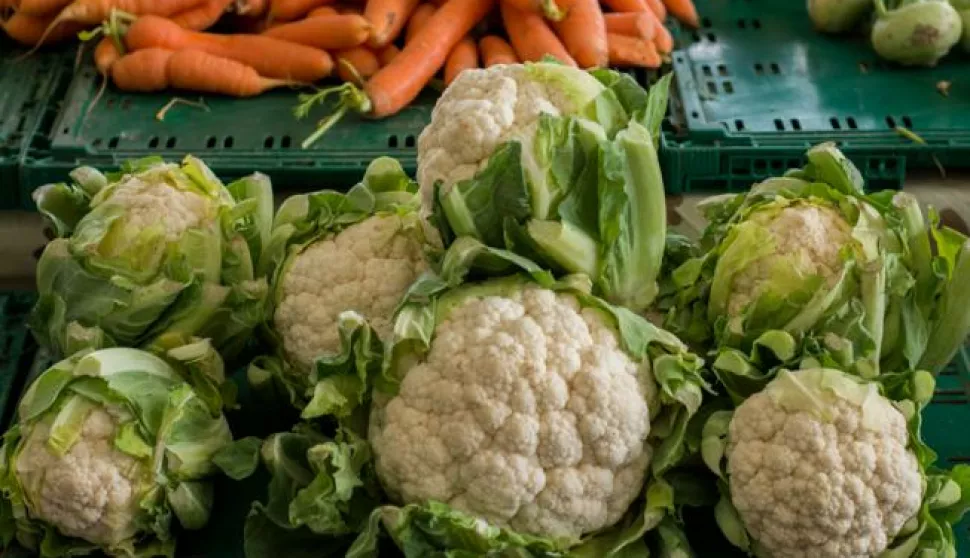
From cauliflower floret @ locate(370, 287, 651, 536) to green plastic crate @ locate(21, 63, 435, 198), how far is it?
0.86m

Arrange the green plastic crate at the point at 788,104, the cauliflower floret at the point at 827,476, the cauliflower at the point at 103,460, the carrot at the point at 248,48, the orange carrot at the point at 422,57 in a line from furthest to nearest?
the carrot at the point at 248,48, the orange carrot at the point at 422,57, the green plastic crate at the point at 788,104, the cauliflower at the point at 103,460, the cauliflower floret at the point at 827,476

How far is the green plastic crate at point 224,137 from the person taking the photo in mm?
2035

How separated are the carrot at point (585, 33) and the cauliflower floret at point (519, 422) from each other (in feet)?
3.85

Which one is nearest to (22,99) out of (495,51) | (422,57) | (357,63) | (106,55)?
(106,55)

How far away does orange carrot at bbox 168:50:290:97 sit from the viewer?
2268 millimetres

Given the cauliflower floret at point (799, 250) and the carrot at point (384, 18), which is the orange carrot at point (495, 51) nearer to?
the carrot at point (384, 18)

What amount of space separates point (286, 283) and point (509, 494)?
0.42m

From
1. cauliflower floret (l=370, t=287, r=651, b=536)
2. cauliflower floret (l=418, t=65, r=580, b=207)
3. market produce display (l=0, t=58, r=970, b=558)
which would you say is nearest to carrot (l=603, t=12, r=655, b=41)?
market produce display (l=0, t=58, r=970, b=558)

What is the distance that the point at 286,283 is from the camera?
1.44 meters

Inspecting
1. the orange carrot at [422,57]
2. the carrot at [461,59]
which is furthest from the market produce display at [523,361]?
the carrot at [461,59]

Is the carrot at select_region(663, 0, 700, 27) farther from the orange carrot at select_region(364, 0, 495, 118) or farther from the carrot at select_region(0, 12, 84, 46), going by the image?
the carrot at select_region(0, 12, 84, 46)

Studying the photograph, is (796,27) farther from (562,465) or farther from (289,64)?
(562,465)

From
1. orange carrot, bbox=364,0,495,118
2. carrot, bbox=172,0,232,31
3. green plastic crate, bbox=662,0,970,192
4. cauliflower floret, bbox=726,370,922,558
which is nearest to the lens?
cauliflower floret, bbox=726,370,922,558

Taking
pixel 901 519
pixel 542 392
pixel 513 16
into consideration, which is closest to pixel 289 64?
pixel 513 16
